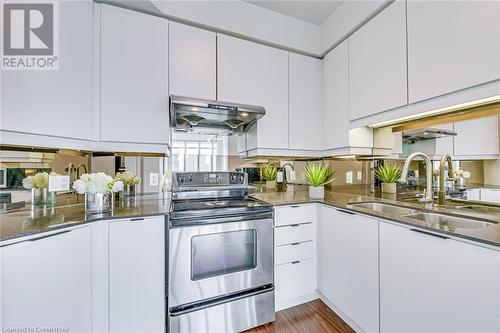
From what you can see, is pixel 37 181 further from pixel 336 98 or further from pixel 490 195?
pixel 490 195

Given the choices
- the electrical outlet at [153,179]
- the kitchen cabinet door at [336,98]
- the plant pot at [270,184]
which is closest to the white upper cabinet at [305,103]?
the kitchen cabinet door at [336,98]

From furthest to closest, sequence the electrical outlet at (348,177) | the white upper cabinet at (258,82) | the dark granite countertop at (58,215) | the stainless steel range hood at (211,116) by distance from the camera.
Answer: the electrical outlet at (348,177)
the white upper cabinet at (258,82)
the stainless steel range hood at (211,116)
the dark granite countertop at (58,215)

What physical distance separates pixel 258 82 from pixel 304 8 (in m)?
0.78

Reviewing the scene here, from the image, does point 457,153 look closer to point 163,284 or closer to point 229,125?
point 229,125

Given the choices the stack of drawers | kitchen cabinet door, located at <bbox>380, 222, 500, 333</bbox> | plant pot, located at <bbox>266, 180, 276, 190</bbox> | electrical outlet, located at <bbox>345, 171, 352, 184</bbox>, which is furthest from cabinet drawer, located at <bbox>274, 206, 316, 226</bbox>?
electrical outlet, located at <bbox>345, 171, 352, 184</bbox>

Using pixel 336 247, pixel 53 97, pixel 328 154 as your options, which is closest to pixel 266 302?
pixel 336 247

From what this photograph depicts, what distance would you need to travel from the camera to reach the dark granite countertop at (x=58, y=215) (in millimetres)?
980

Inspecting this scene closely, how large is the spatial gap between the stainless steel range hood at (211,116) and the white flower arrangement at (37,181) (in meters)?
0.94

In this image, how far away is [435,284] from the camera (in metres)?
1.03

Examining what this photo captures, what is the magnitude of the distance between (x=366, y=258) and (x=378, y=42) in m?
1.56

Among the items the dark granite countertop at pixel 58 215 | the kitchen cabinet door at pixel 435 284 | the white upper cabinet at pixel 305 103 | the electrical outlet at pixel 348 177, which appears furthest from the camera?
the electrical outlet at pixel 348 177

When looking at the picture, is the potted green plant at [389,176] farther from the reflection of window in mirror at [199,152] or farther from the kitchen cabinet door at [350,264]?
the reflection of window in mirror at [199,152]

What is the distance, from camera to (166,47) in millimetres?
1712

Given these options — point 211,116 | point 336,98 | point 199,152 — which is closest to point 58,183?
point 199,152
